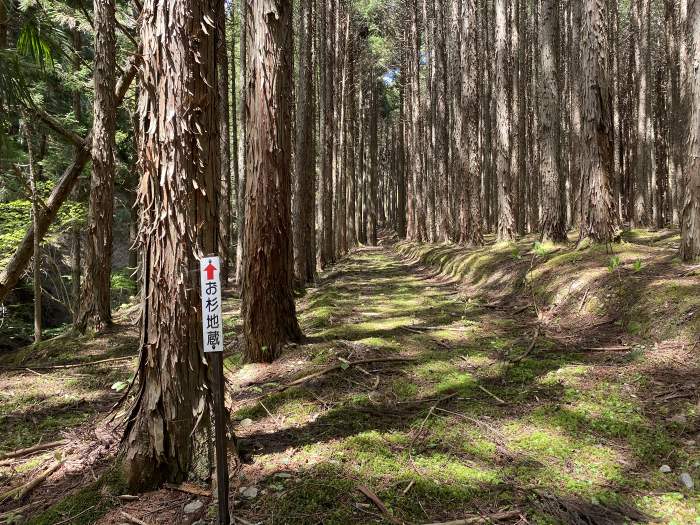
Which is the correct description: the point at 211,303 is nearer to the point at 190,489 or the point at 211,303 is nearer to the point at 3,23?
the point at 190,489

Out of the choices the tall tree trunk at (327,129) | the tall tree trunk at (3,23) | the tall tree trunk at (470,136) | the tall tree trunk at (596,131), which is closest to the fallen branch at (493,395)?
the tall tree trunk at (596,131)

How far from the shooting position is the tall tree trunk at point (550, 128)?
945cm

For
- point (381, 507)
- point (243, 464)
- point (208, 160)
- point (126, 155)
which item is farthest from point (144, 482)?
point (126, 155)

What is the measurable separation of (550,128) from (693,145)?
4.54m

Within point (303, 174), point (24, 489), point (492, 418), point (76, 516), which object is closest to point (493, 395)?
point (492, 418)

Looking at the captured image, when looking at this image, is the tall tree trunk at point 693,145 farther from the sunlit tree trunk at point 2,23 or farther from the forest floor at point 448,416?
the sunlit tree trunk at point 2,23

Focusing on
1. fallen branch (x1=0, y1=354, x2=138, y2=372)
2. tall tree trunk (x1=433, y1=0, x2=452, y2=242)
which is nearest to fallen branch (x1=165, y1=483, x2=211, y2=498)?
fallen branch (x1=0, y1=354, x2=138, y2=372)

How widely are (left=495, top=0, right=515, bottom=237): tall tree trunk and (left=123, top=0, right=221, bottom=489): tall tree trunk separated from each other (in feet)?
32.3

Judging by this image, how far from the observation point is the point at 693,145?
5.52m

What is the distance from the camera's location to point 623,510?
2.55 metres

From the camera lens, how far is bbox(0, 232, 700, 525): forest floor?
2670 millimetres

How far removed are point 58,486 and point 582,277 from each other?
261 inches

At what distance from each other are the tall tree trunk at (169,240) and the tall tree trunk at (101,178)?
17.1 ft

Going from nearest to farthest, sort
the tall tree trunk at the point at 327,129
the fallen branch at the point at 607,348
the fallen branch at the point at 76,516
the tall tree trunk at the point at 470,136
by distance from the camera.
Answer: the fallen branch at the point at 76,516 → the fallen branch at the point at 607,348 → the tall tree trunk at the point at 470,136 → the tall tree trunk at the point at 327,129
